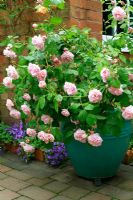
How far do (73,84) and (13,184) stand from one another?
139 centimetres

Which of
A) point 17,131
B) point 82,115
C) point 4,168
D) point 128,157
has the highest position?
point 82,115

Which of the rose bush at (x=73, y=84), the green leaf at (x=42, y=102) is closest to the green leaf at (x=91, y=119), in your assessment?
the rose bush at (x=73, y=84)

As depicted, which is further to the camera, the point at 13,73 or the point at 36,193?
the point at 36,193

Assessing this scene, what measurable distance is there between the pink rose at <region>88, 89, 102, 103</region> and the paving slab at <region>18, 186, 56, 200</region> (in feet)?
3.73

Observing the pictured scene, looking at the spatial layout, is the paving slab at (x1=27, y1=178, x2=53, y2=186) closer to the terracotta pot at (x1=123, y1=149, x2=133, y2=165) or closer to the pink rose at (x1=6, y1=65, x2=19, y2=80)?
the terracotta pot at (x1=123, y1=149, x2=133, y2=165)

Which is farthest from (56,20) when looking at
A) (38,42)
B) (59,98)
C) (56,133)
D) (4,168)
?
(4,168)

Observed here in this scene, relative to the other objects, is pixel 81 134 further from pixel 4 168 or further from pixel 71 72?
pixel 4 168

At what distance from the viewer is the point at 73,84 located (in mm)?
2992

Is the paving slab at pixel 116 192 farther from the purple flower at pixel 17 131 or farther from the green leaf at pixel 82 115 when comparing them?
the purple flower at pixel 17 131

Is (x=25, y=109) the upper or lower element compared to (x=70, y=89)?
lower

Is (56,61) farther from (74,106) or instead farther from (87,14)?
(87,14)

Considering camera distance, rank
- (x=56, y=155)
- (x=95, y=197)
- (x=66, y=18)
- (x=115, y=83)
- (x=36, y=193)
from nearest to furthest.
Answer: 1. (x=115, y=83)
2. (x=95, y=197)
3. (x=36, y=193)
4. (x=56, y=155)
5. (x=66, y=18)

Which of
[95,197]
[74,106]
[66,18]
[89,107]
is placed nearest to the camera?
[89,107]

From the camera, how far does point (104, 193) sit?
138 inches
